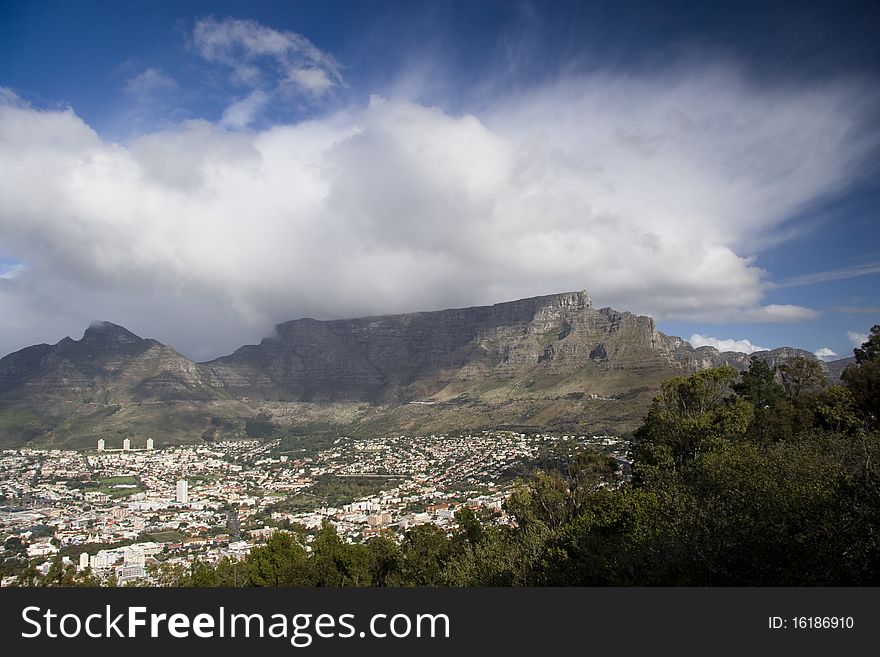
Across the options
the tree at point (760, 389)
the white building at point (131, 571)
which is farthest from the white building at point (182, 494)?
the tree at point (760, 389)

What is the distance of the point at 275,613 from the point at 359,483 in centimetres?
11399

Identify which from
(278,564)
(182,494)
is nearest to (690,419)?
(278,564)

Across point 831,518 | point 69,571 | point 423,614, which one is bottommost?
point 69,571

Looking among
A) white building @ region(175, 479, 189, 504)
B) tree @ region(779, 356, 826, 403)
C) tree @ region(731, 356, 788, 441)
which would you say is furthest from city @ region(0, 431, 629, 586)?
tree @ region(779, 356, 826, 403)

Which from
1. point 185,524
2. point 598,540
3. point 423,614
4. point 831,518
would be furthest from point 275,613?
point 185,524

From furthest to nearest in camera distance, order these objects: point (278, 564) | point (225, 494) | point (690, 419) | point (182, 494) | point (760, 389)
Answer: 1. point (225, 494)
2. point (182, 494)
3. point (760, 389)
4. point (690, 419)
5. point (278, 564)

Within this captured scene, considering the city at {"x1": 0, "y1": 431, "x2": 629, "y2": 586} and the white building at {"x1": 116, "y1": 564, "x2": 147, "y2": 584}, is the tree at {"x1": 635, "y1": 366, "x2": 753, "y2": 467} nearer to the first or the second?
the city at {"x1": 0, "y1": 431, "x2": 629, "y2": 586}

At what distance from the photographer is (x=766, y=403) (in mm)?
49156

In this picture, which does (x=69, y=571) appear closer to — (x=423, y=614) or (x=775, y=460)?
(x=423, y=614)

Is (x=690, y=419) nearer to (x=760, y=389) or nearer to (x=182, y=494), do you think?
(x=760, y=389)

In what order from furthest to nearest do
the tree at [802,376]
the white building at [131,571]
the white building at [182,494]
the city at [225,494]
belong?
the white building at [182,494] → the city at [225,494] → the tree at [802,376] → the white building at [131,571]

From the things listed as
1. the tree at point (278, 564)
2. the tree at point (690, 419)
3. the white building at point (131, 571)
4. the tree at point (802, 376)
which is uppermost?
the tree at point (802, 376)

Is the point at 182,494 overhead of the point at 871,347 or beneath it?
beneath

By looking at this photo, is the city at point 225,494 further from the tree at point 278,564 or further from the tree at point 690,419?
the tree at point 690,419
